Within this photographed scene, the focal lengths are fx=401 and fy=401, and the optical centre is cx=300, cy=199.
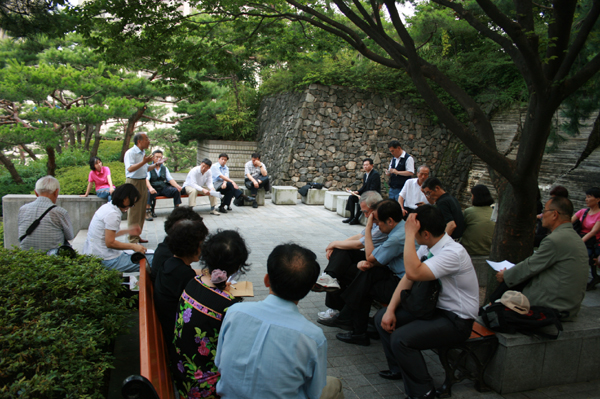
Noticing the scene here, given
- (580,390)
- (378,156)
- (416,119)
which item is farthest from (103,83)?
(580,390)

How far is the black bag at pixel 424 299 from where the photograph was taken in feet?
9.22

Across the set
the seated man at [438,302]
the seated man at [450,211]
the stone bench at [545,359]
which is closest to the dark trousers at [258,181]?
the seated man at [450,211]

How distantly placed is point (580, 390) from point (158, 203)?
8480 mm

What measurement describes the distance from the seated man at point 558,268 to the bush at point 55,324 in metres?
3.02

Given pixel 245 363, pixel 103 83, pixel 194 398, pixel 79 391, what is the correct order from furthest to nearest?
pixel 103 83, pixel 194 398, pixel 79 391, pixel 245 363

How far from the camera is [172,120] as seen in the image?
18328 mm

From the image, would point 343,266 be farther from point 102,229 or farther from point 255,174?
point 255,174

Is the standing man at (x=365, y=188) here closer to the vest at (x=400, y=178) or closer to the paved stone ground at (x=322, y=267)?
the paved stone ground at (x=322, y=267)

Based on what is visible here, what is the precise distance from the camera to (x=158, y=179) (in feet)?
29.7

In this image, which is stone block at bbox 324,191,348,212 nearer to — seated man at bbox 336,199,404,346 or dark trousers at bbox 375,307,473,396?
seated man at bbox 336,199,404,346

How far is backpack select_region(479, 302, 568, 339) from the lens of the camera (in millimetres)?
2883

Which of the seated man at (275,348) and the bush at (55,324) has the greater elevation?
the seated man at (275,348)

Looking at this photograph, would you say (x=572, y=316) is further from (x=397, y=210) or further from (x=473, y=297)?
(x=397, y=210)

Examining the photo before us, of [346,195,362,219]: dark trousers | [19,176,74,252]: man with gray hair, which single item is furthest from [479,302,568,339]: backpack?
[346,195,362,219]: dark trousers
